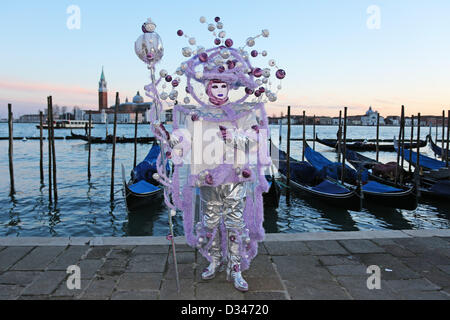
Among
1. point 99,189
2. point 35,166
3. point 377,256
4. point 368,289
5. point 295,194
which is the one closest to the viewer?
point 368,289

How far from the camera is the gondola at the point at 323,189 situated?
7.60m

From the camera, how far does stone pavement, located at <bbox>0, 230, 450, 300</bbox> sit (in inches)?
102

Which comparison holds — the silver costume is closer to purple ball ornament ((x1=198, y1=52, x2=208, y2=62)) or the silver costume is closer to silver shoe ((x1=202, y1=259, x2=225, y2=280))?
silver shoe ((x1=202, y1=259, x2=225, y2=280))

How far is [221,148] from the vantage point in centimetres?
272

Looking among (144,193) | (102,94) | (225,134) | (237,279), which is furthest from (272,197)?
(102,94)

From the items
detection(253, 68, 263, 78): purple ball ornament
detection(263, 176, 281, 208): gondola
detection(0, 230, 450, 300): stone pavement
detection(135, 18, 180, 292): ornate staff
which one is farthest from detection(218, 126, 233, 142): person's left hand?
detection(263, 176, 281, 208): gondola

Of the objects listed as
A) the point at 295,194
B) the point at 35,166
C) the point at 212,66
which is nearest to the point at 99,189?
the point at 295,194

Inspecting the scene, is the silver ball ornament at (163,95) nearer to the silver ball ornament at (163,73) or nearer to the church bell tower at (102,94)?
the silver ball ornament at (163,73)

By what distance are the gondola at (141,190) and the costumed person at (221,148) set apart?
493 centimetres

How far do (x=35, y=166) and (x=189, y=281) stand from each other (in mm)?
17080

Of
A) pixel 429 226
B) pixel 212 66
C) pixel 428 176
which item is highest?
pixel 212 66

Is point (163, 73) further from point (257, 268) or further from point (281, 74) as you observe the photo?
point (257, 268)

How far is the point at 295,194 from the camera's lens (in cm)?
980
